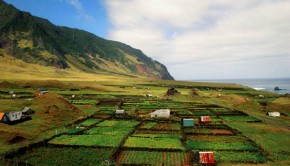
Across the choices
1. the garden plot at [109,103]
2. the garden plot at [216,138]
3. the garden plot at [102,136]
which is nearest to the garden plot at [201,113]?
the garden plot at [102,136]

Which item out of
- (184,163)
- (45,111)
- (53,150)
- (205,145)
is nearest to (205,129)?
(205,145)

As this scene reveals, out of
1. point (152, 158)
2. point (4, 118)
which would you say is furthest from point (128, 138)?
point (4, 118)

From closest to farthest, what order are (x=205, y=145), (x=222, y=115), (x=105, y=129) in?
(x=205, y=145)
(x=105, y=129)
(x=222, y=115)

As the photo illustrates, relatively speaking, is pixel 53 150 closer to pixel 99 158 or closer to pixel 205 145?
pixel 99 158

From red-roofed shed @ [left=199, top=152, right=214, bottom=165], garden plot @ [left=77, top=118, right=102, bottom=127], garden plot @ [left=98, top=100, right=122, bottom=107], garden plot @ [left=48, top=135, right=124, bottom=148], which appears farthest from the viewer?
garden plot @ [left=98, top=100, right=122, bottom=107]

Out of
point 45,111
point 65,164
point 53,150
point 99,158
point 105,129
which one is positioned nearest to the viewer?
point 65,164

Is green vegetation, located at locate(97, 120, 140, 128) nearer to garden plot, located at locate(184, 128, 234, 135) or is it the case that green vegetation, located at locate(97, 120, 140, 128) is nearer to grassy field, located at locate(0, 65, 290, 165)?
grassy field, located at locate(0, 65, 290, 165)

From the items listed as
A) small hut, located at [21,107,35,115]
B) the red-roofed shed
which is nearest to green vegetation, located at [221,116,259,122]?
the red-roofed shed
